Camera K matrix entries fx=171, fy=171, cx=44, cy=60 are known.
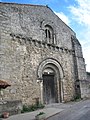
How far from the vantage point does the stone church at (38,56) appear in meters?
12.0

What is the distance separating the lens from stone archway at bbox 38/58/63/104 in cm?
1434

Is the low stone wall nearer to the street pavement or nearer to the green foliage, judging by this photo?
the street pavement

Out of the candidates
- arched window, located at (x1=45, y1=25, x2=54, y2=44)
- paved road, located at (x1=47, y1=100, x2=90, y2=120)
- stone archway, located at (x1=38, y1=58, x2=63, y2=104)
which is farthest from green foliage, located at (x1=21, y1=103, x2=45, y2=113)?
arched window, located at (x1=45, y1=25, x2=54, y2=44)

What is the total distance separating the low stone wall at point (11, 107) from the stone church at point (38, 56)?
1264 mm

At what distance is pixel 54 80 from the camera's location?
50.2 ft

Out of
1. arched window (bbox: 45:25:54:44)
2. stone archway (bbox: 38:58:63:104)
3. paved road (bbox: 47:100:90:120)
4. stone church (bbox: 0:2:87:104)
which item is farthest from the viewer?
arched window (bbox: 45:25:54:44)

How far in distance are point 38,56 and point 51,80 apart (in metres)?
2.70

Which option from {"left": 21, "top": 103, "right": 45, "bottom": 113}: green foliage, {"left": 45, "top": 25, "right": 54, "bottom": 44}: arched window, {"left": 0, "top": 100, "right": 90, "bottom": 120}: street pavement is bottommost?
{"left": 0, "top": 100, "right": 90, "bottom": 120}: street pavement

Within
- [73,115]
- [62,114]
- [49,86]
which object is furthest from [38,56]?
[73,115]

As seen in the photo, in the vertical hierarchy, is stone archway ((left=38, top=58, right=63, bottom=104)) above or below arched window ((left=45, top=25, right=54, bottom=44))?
below

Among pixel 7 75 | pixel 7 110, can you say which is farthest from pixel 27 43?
pixel 7 110

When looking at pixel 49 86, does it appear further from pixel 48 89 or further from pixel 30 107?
pixel 30 107

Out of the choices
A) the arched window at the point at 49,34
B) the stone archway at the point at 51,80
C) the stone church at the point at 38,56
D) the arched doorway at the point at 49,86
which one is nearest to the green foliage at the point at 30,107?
the stone church at the point at 38,56

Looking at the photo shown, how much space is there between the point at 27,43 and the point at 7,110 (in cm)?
559
